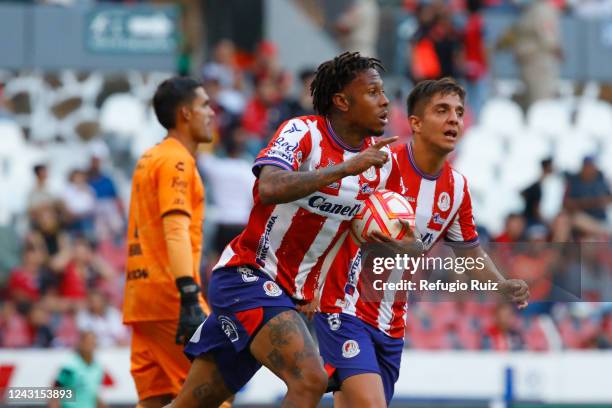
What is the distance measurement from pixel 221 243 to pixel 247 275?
6807 millimetres

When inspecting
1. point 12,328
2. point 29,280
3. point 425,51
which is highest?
point 425,51

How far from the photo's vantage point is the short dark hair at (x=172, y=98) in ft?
29.9

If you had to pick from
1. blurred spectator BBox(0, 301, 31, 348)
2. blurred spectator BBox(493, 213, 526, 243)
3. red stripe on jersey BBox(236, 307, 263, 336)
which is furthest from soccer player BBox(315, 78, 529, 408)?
blurred spectator BBox(493, 213, 526, 243)

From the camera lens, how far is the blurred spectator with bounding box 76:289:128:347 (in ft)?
45.4

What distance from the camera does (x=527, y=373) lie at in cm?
1352

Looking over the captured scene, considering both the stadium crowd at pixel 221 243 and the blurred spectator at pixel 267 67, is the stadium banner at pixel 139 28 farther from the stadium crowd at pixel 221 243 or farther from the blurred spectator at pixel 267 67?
the blurred spectator at pixel 267 67

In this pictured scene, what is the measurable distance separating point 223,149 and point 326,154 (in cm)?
874

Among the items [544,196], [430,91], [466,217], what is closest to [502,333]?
[544,196]

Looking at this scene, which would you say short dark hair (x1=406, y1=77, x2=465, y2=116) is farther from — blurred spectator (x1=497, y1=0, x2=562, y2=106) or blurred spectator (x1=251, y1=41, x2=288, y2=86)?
blurred spectator (x1=497, y1=0, x2=562, y2=106)

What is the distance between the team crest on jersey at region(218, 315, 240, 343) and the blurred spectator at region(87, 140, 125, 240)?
26.6 ft

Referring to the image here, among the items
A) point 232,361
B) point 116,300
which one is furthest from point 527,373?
point 232,361

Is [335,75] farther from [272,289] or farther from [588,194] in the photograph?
[588,194]

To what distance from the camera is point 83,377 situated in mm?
11430

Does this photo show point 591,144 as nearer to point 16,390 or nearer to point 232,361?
point 16,390
